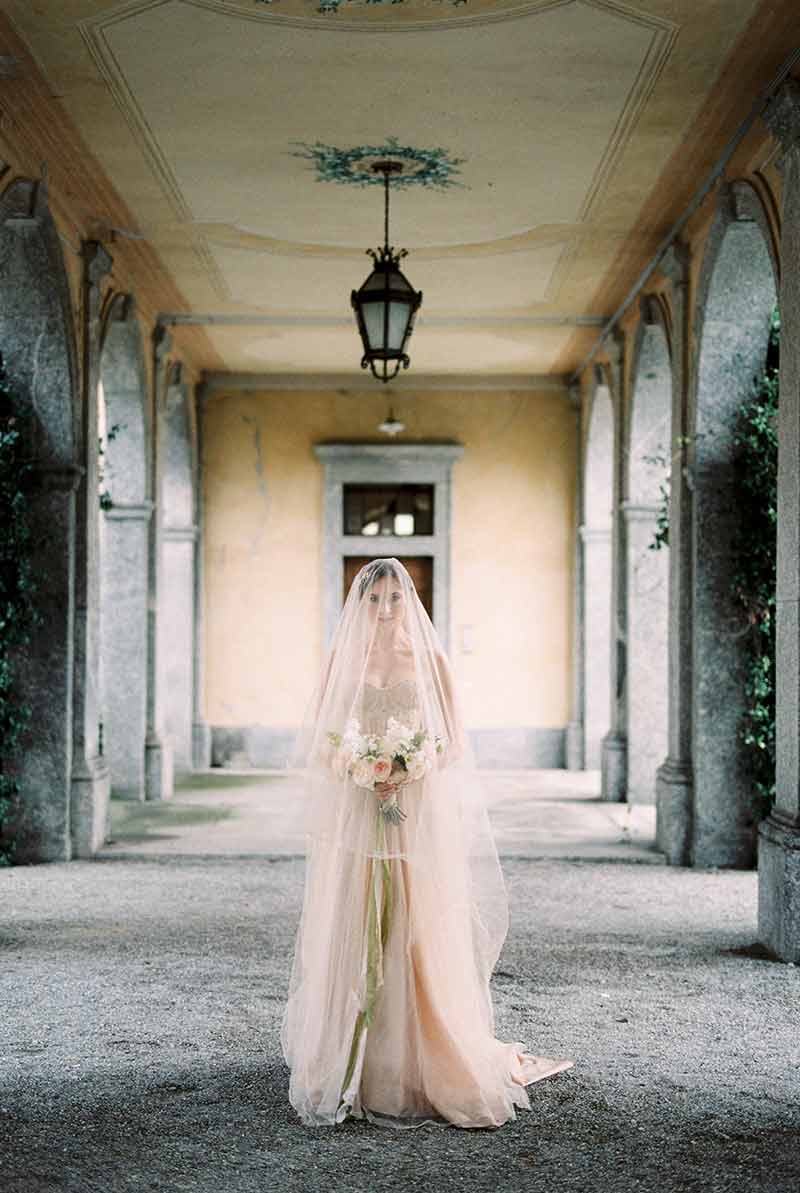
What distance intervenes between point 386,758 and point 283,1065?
1141 millimetres

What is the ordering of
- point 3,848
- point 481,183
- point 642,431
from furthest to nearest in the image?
point 642,431 → point 3,848 → point 481,183

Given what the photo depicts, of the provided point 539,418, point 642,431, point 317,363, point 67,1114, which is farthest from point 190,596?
point 67,1114

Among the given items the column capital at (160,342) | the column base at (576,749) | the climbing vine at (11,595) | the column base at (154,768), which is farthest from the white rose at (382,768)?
the column base at (576,749)

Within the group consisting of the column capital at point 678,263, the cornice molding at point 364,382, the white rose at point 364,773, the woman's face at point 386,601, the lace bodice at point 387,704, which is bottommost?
the white rose at point 364,773

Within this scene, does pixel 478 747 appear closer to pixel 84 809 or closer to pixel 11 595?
pixel 84 809

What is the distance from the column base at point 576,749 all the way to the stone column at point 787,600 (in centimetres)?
784

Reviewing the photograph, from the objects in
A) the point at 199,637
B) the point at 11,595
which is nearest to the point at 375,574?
the point at 11,595

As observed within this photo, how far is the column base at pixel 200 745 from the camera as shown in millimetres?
14523

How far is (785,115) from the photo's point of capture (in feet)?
20.5

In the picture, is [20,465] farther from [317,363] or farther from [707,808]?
[317,363]

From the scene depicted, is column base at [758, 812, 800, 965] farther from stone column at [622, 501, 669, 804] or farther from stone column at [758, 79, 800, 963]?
stone column at [622, 501, 669, 804]

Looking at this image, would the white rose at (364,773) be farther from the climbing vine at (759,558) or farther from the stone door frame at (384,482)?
the stone door frame at (384,482)

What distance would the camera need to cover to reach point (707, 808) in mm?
8578

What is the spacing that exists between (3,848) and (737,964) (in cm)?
463
